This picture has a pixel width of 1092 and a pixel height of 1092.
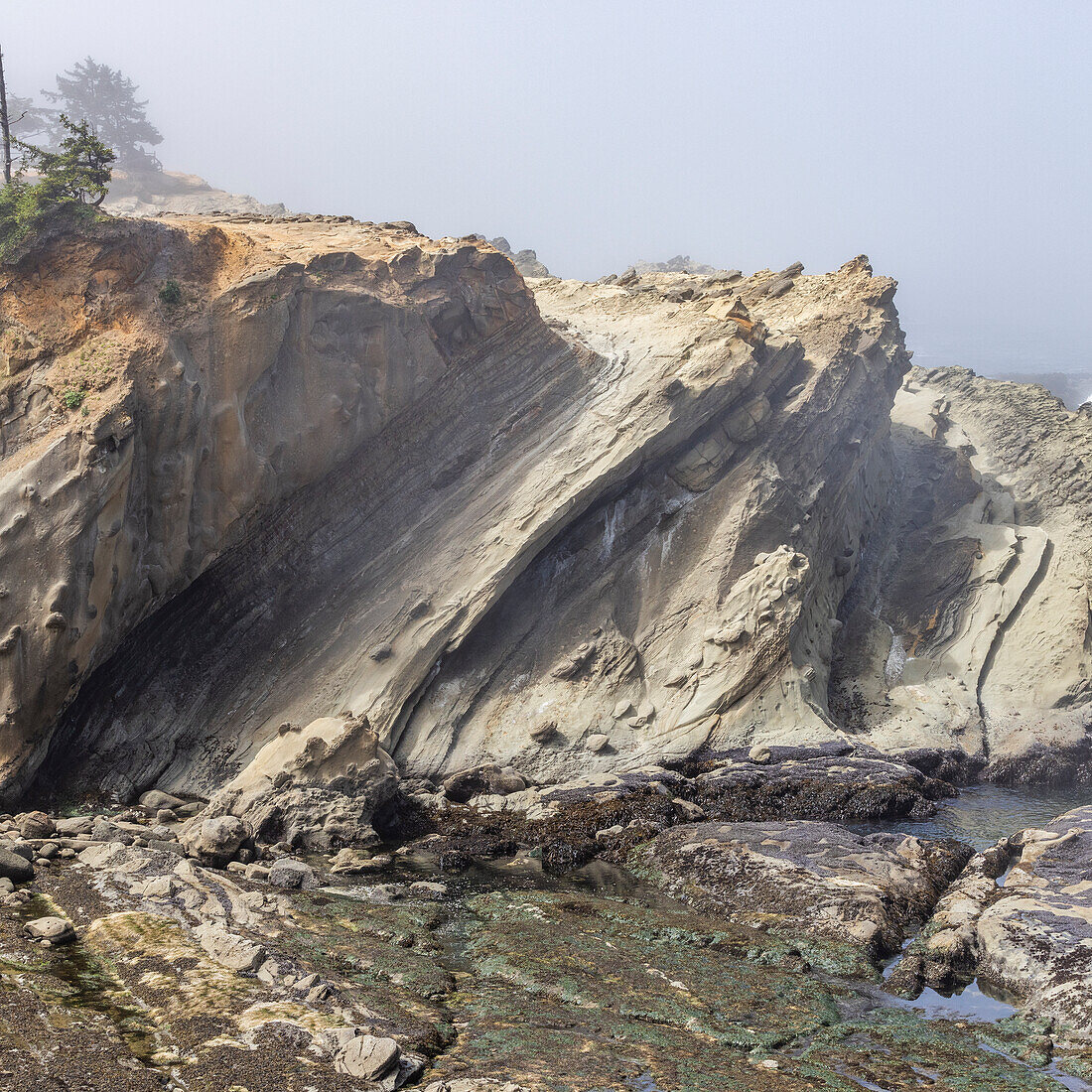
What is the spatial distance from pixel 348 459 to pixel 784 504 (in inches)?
525

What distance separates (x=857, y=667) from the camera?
95.4 feet

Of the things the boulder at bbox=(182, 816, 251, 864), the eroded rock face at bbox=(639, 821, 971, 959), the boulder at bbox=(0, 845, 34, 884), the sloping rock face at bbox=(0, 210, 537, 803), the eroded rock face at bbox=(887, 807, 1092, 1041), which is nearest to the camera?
the eroded rock face at bbox=(887, 807, 1092, 1041)

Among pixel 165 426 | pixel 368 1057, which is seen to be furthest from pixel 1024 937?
pixel 165 426

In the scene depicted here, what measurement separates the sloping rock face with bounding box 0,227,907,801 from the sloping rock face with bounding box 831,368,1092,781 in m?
2.66

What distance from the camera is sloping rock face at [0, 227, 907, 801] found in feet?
65.6

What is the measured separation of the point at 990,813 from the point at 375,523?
17353 mm

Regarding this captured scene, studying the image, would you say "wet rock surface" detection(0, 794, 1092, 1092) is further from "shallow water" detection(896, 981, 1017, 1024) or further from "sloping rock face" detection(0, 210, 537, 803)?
"sloping rock face" detection(0, 210, 537, 803)

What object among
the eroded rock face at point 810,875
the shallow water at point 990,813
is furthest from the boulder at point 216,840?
the shallow water at point 990,813

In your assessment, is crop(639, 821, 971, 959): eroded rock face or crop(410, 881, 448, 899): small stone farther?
crop(410, 881, 448, 899): small stone

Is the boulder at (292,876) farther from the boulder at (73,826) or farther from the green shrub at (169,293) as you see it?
the green shrub at (169,293)

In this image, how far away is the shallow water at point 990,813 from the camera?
20297mm

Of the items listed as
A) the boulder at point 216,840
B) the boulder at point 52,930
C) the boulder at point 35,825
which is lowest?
the boulder at point 216,840

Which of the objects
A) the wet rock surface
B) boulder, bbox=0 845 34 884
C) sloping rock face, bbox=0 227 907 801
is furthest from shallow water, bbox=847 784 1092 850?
boulder, bbox=0 845 34 884

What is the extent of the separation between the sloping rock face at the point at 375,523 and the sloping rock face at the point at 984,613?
8.72ft
